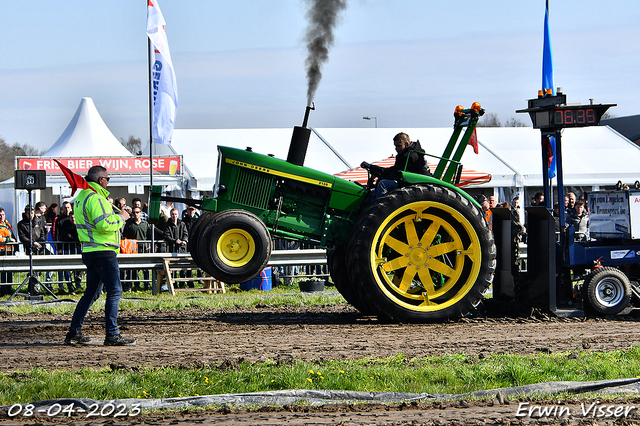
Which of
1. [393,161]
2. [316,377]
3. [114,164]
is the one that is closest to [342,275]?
[316,377]

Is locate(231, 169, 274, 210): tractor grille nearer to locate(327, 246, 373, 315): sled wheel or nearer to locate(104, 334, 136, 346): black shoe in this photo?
locate(327, 246, 373, 315): sled wheel

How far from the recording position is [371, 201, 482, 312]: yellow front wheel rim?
30.9ft

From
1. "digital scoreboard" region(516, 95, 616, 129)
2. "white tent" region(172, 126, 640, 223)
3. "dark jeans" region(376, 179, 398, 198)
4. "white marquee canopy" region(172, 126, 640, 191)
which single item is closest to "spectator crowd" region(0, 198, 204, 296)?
"white tent" region(172, 126, 640, 223)

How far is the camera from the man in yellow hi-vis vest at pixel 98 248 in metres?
8.09

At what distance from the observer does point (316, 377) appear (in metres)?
6.12

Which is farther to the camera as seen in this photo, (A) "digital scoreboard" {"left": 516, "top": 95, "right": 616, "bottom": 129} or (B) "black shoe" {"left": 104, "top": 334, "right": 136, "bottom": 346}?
(A) "digital scoreboard" {"left": 516, "top": 95, "right": 616, "bottom": 129}

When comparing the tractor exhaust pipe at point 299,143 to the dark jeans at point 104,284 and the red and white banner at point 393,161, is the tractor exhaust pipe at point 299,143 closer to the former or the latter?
the dark jeans at point 104,284

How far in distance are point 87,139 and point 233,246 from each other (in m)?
16.8

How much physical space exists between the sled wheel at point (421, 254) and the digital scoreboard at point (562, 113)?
151 centimetres

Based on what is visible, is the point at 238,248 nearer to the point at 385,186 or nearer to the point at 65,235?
the point at 385,186

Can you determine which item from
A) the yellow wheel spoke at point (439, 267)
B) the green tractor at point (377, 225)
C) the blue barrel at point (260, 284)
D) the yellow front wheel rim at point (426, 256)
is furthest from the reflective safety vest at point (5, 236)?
the yellow wheel spoke at point (439, 267)

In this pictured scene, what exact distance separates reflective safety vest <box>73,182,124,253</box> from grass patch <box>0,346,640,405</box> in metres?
1.95

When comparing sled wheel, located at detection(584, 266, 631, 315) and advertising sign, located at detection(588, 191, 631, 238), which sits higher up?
advertising sign, located at detection(588, 191, 631, 238)

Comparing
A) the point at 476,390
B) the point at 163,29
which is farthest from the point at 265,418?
the point at 163,29
